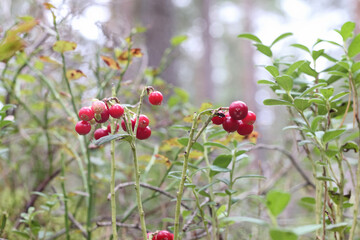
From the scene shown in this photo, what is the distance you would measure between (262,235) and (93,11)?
173 centimetres

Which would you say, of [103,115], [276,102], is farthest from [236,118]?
[103,115]

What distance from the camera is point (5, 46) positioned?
538 millimetres

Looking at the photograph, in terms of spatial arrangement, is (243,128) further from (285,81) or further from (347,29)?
(347,29)

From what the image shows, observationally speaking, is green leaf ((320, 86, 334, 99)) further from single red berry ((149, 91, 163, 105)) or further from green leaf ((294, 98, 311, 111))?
single red berry ((149, 91, 163, 105))

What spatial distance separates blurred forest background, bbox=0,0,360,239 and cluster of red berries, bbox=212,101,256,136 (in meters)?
0.13

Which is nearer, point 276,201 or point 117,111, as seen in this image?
point 276,201

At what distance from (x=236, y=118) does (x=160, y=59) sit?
3350mm

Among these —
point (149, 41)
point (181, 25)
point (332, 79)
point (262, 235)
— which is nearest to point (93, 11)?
point (332, 79)

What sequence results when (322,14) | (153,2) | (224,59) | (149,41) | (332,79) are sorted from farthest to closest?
(224,59) → (322,14) → (153,2) → (149,41) → (332,79)

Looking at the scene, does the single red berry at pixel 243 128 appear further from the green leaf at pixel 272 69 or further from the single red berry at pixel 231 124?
the green leaf at pixel 272 69

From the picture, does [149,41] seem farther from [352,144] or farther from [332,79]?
[352,144]

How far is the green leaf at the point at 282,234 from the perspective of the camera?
44 centimetres

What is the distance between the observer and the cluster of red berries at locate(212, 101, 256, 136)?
29.3 inches

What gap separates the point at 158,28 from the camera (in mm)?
4242
